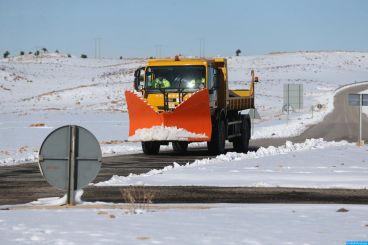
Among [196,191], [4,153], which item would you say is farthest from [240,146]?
[196,191]

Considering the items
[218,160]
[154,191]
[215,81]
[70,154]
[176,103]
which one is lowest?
[218,160]

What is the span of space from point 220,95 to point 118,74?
124 m

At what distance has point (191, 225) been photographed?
11.3 metres

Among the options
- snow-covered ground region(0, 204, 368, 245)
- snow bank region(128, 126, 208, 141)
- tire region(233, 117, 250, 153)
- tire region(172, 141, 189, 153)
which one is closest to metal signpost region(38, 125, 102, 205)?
snow-covered ground region(0, 204, 368, 245)

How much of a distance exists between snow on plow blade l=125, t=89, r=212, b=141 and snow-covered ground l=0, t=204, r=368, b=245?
49.3ft

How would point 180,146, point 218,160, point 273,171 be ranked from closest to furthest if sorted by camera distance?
point 273,171, point 218,160, point 180,146

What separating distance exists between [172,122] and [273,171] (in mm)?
7281

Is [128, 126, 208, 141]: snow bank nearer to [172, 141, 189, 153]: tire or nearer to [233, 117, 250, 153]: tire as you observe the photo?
[172, 141, 189, 153]: tire

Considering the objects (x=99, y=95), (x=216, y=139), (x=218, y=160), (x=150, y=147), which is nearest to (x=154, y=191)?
(x=218, y=160)

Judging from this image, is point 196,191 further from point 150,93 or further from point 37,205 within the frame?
point 150,93

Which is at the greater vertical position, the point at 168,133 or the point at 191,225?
the point at 168,133

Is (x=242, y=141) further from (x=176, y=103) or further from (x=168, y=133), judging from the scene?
(x=176, y=103)

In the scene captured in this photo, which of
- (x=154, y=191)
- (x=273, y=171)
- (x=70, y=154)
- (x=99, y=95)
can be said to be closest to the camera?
(x=70, y=154)

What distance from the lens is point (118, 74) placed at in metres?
155
